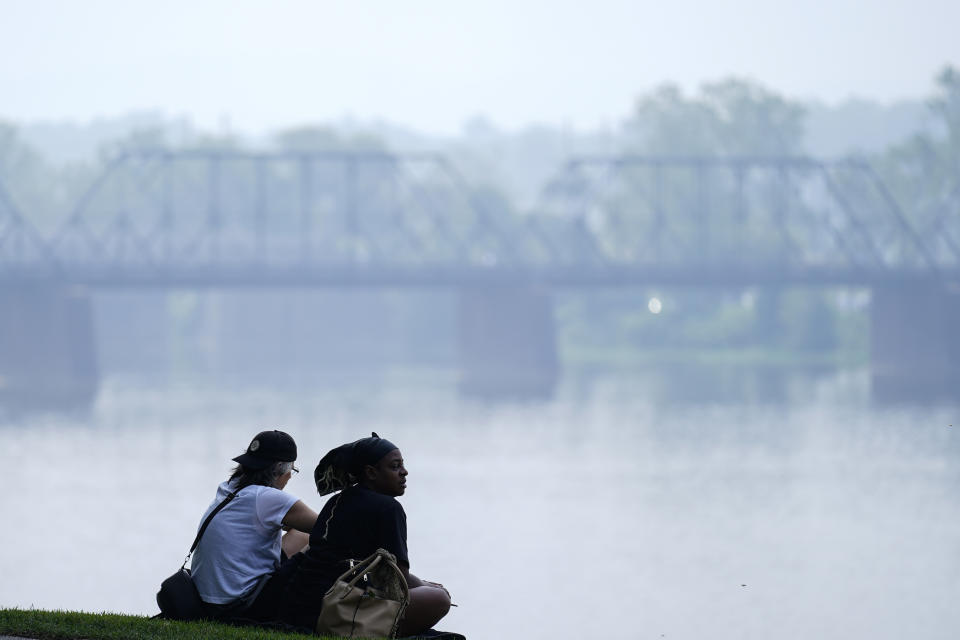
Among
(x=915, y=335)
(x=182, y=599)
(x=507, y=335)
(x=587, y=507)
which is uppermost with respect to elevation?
(x=182, y=599)

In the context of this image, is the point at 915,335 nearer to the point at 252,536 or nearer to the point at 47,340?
the point at 47,340

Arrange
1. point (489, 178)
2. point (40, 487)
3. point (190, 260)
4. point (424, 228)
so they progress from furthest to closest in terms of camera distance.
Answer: point (489, 178) → point (424, 228) → point (190, 260) → point (40, 487)

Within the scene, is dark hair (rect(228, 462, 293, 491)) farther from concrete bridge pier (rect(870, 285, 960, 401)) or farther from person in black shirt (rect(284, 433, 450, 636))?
concrete bridge pier (rect(870, 285, 960, 401))

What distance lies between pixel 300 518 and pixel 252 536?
409 mm

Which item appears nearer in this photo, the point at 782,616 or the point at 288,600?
the point at 288,600

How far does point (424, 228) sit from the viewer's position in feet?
370

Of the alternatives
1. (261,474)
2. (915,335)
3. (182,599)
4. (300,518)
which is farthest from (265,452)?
(915,335)

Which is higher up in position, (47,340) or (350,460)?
(350,460)

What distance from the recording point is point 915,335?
84.5 meters

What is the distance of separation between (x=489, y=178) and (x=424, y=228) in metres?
26.7

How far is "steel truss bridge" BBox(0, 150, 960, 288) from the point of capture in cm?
8731

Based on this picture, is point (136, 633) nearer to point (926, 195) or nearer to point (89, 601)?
point (89, 601)

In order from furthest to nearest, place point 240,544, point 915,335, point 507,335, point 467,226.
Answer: point 467,226, point 915,335, point 507,335, point 240,544

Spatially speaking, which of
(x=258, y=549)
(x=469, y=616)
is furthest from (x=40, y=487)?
(x=258, y=549)
